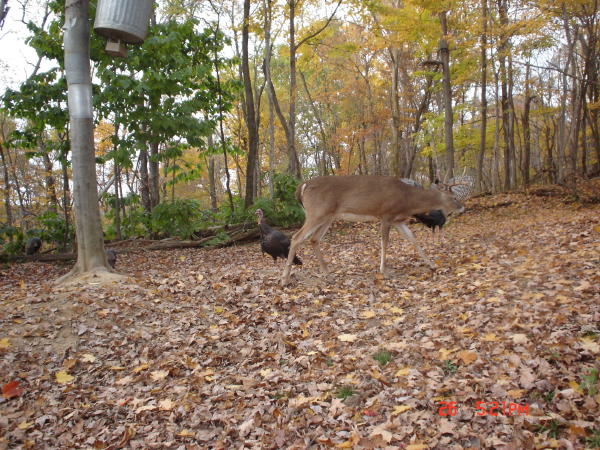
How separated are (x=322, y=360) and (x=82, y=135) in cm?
590

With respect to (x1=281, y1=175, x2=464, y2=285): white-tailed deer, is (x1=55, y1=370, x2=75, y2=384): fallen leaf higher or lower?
lower

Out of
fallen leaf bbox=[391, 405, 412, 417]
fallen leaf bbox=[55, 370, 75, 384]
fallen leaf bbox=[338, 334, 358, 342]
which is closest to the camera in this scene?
fallen leaf bbox=[391, 405, 412, 417]

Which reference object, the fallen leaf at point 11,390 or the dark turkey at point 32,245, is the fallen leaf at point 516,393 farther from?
the dark turkey at point 32,245

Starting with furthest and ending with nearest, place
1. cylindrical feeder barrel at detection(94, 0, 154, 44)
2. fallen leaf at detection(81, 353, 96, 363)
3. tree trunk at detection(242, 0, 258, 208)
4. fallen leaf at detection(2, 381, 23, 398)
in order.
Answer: tree trunk at detection(242, 0, 258, 208) < cylindrical feeder barrel at detection(94, 0, 154, 44) < fallen leaf at detection(81, 353, 96, 363) < fallen leaf at detection(2, 381, 23, 398)

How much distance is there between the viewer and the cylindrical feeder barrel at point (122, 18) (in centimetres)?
670

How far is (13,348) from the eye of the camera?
494 centimetres

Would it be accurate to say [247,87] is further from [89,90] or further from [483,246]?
[483,246]

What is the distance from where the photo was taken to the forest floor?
3322 mm

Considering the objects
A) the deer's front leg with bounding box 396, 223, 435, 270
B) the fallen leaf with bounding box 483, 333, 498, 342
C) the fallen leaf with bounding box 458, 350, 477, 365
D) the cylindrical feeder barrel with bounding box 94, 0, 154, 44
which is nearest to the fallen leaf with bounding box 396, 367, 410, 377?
the fallen leaf with bounding box 458, 350, 477, 365

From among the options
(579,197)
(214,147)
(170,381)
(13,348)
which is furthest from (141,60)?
(579,197)

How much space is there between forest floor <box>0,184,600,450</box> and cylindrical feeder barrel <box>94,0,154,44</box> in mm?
3961
